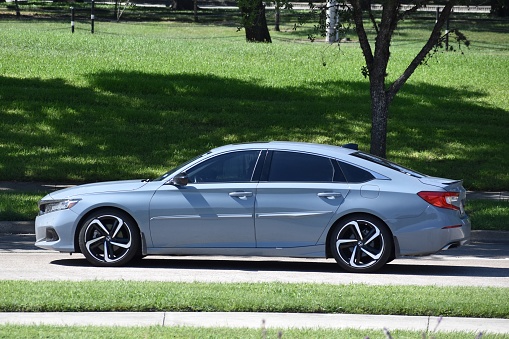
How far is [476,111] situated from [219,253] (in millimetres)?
13837

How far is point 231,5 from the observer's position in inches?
2744

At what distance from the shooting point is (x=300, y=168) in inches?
417

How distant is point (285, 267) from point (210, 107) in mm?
11415

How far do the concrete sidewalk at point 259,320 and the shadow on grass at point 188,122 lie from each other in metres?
10.2

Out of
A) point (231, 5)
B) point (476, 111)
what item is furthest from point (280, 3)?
point (231, 5)

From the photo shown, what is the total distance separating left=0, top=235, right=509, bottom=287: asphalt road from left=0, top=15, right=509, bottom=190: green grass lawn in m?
6.30

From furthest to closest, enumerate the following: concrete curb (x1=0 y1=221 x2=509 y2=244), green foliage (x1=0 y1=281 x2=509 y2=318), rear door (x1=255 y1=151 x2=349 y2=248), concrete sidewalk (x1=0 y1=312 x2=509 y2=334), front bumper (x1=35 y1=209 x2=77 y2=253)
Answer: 1. concrete curb (x1=0 y1=221 x2=509 y2=244)
2. front bumper (x1=35 y1=209 x2=77 y2=253)
3. rear door (x1=255 y1=151 x2=349 y2=248)
4. green foliage (x1=0 y1=281 x2=509 y2=318)
5. concrete sidewalk (x1=0 y1=312 x2=509 y2=334)

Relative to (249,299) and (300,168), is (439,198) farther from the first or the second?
(249,299)

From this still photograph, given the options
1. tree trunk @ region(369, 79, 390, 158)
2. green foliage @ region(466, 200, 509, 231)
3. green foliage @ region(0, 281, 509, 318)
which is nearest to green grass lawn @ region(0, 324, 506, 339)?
green foliage @ region(0, 281, 509, 318)

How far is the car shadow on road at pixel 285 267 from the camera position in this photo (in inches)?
414

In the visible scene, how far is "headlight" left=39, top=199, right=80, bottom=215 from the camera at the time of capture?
1065 centimetres

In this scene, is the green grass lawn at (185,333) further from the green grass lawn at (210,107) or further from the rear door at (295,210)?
the green grass lawn at (210,107)

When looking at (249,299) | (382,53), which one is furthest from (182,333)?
(382,53)

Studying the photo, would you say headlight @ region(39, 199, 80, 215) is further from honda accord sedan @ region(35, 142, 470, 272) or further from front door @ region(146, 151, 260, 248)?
front door @ region(146, 151, 260, 248)
